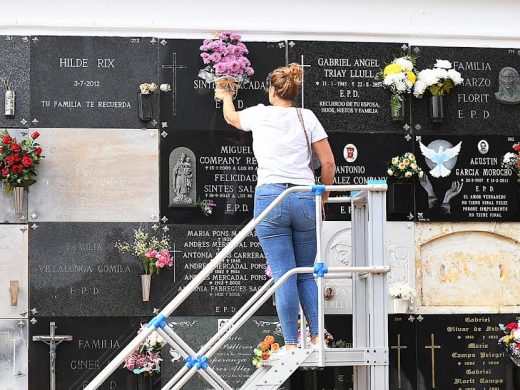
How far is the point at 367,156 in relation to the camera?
30.3 ft

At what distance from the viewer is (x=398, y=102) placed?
9.20 metres

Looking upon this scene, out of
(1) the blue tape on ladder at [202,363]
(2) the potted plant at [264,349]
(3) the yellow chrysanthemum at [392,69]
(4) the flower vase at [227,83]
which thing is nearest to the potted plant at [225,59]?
(4) the flower vase at [227,83]

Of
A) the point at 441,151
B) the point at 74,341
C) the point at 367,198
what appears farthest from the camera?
the point at 441,151

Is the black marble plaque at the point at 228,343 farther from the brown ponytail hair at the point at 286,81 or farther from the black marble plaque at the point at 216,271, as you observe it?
the brown ponytail hair at the point at 286,81

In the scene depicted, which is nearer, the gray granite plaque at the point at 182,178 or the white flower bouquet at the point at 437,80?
the gray granite plaque at the point at 182,178

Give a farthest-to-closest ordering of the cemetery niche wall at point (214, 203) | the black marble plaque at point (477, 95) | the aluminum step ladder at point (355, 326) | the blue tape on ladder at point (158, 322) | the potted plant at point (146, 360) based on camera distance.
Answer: the black marble plaque at point (477, 95) → the cemetery niche wall at point (214, 203) → the potted plant at point (146, 360) → the aluminum step ladder at point (355, 326) → the blue tape on ladder at point (158, 322)

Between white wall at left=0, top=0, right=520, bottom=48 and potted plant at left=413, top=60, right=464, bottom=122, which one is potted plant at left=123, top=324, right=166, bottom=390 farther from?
potted plant at left=413, top=60, right=464, bottom=122

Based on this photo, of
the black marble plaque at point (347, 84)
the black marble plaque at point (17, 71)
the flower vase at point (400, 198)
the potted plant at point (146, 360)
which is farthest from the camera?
the black marble plaque at point (347, 84)

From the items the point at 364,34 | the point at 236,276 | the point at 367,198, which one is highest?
the point at 364,34

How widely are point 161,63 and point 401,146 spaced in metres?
2.16

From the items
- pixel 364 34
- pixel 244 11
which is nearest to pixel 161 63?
pixel 244 11

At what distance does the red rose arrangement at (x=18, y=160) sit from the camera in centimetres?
859

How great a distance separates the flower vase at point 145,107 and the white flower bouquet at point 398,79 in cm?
200

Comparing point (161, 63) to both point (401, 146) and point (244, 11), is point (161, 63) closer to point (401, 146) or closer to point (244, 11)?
point (244, 11)
